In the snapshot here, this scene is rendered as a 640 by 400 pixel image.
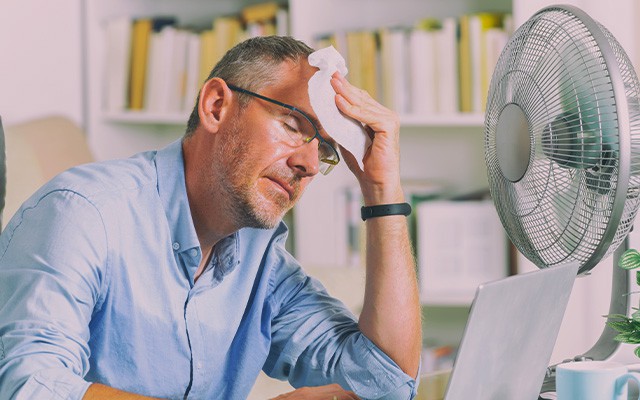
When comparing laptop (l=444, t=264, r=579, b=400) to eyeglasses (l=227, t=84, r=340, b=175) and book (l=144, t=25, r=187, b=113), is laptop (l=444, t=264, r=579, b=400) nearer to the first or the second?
eyeglasses (l=227, t=84, r=340, b=175)

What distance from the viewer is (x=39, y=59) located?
2.96 m

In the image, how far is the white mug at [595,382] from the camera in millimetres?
965

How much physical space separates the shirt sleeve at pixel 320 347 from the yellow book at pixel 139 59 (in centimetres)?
180

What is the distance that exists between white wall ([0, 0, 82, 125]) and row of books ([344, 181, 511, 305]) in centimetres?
114

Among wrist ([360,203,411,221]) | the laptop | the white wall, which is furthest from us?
the white wall

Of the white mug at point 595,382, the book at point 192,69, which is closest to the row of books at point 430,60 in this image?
the book at point 192,69

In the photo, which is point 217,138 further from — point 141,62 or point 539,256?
point 141,62

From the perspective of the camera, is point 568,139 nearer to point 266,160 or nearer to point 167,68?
point 266,160

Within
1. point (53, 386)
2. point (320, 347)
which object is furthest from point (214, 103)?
point (53, 386)

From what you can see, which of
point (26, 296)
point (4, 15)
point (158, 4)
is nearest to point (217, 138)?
point (26, 296)

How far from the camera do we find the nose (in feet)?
4.14

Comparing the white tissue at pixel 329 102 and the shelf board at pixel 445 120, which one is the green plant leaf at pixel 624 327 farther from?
the shelf board at pixel 445 120

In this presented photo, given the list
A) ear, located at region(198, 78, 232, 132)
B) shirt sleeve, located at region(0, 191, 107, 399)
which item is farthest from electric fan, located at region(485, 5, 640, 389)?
shirt sleeve, located at region(0, 191, 107, 399)

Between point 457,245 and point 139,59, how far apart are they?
3.88ft
